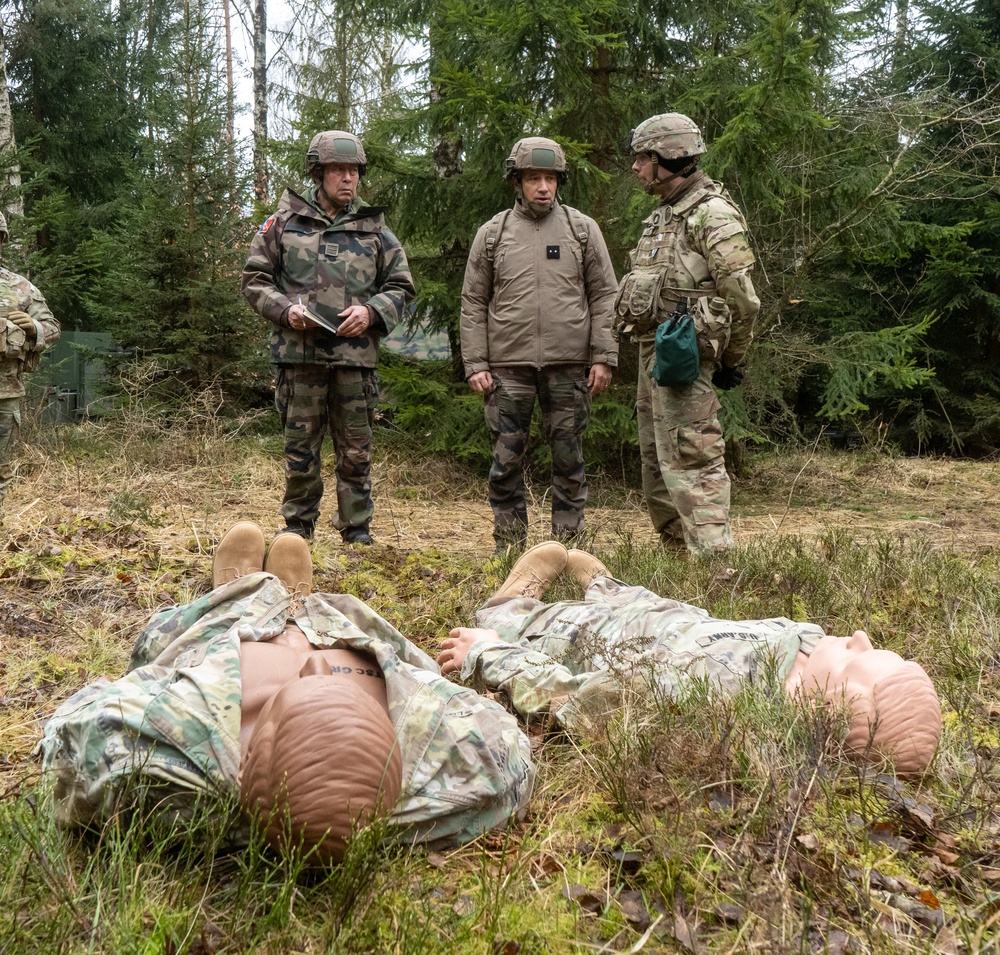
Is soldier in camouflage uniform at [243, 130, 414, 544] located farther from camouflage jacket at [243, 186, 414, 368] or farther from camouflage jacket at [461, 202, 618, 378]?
camouflage jacket at [461, 202, 618, 378]

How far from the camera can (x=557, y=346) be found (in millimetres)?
6102

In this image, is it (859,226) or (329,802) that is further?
(859,226)

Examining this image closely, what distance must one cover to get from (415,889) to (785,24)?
6.79m

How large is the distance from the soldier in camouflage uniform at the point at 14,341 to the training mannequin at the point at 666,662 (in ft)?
12.6

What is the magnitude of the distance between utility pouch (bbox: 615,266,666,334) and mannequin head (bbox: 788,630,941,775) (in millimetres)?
3201

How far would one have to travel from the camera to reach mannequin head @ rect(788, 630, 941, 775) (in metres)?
2.67

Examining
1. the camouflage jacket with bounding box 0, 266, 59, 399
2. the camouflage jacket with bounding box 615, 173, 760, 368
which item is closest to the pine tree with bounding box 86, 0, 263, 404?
the camouflage jacket with bounding box 0, 266, 59, 399

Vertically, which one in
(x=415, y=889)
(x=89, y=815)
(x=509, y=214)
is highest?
(x=509, y=214)

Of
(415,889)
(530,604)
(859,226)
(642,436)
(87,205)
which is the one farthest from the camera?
(87,205)

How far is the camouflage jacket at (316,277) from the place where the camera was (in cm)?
597

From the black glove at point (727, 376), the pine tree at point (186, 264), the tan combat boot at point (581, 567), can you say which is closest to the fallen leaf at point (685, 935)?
the tan combat boot at point (581, 567)

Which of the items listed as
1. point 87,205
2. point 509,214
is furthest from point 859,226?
point 87,205

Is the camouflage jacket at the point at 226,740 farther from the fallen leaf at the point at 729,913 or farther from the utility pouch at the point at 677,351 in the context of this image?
the utility pouch at the point at 677,351

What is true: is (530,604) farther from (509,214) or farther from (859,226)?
(859,226)
